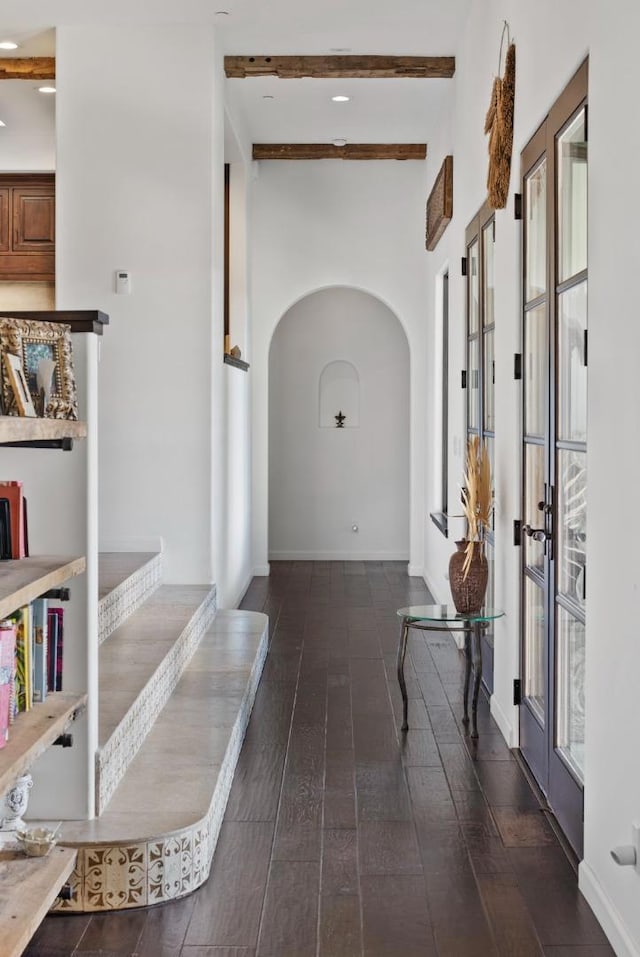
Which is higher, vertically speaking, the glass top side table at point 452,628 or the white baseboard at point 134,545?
the white baseboard at point 134,545

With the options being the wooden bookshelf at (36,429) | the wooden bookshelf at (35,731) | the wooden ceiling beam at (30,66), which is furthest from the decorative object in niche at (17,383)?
the wooden ceiling beam at (30,66)

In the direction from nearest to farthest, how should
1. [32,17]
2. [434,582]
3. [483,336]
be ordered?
1. [483,336]
2. [32,17]
3. [434,582]

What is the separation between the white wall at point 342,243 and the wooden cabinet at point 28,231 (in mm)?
2371

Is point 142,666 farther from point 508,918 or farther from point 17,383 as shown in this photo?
point 17,383

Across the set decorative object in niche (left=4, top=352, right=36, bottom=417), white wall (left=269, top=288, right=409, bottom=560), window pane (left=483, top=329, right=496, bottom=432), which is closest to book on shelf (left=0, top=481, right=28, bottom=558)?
decorative object in niche (left=4, top=352, right=36, bottom=417)

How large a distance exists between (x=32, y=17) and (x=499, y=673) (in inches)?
164

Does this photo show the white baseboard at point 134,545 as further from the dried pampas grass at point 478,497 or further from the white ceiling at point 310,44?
the white ceiling at point 310,44

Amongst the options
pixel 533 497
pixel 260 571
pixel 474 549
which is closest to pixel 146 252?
pixel 474 549

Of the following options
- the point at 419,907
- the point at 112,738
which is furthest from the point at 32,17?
the point at 419,907

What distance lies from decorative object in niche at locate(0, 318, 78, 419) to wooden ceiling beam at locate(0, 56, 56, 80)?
4.03 metres

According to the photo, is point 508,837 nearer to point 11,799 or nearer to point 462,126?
point 11,799

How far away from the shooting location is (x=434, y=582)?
793 cm

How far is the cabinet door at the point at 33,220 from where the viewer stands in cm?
696

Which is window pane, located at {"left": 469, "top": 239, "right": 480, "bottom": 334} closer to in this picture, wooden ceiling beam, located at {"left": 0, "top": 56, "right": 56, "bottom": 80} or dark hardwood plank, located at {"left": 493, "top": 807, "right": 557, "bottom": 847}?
wooden ceiling beam, located at {"left": 0, "top": 56, "right": 56, "bottom": 80}
